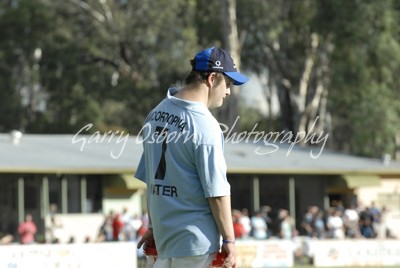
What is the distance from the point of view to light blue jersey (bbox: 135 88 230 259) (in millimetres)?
5047

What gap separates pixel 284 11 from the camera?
4528 cm

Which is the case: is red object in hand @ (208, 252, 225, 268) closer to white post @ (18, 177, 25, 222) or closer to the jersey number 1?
the jersey number 1

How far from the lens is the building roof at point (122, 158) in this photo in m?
29.7

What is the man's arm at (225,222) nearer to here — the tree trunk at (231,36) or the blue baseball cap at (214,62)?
the blue baseball cap at (214,62)

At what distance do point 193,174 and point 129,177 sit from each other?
25.5 meters

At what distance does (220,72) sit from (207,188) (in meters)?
0.64

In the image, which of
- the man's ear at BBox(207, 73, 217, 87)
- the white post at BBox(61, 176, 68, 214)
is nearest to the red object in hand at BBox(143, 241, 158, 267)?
the man's ear at BBox(207, 73, 217, 87)

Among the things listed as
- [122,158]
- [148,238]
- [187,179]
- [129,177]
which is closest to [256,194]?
[122,158]

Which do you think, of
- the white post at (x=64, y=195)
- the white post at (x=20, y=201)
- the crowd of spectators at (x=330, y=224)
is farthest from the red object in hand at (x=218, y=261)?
the white post at (x=64, y=195)

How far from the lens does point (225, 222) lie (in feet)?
16.6

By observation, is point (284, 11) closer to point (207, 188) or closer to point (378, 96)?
point (378, 96)

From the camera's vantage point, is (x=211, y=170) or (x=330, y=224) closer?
(x=211, y=170)

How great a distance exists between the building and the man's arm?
23574mm

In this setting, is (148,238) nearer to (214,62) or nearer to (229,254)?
(229,254)
